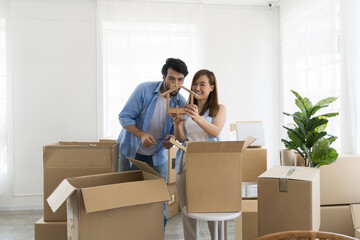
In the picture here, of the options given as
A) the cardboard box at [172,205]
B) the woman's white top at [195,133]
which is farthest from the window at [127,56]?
the woman's white top at [195,133]

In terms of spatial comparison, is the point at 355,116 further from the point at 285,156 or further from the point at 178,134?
the point at 178,134

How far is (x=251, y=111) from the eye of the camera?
4246mm

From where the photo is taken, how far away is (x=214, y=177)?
150 cm

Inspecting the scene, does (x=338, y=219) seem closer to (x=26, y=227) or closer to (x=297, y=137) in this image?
(x=297, y=137)

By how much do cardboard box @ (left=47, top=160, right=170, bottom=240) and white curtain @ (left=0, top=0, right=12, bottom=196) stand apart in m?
2.95

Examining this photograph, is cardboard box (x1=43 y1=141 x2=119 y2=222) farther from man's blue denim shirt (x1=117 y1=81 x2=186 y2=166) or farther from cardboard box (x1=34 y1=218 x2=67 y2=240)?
man's blue denim shirt (x1=117 y1=81 x2=186 y2=166)

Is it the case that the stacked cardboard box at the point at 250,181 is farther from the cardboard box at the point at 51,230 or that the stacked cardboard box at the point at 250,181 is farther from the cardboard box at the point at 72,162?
the cardboard box at the point at 51,230

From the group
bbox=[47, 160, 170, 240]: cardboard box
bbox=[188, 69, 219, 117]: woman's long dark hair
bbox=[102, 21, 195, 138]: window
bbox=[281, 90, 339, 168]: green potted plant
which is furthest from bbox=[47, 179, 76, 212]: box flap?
bbox=[102, 21, 195, 138]: window

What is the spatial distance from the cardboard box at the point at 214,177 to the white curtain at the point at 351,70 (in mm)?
1621

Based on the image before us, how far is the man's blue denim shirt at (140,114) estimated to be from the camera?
7.02 feet

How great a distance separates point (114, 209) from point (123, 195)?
7 centimetres

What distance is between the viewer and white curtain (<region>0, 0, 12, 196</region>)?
3818 mm

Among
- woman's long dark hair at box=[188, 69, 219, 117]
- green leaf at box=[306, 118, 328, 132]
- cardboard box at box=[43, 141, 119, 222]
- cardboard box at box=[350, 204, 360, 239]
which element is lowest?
cardboard box at box=[350, 204, 360, 239]

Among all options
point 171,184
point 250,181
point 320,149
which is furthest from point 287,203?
point 171,184
